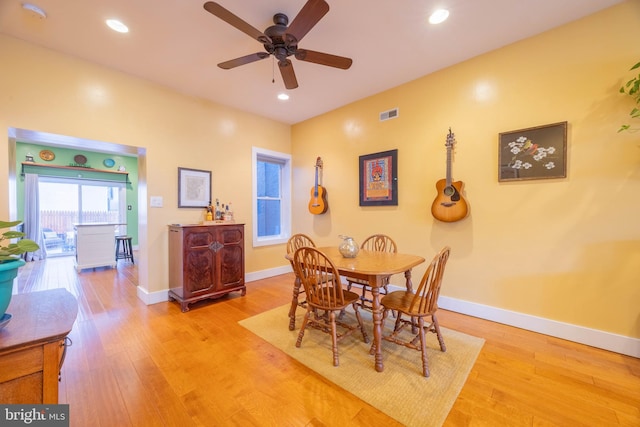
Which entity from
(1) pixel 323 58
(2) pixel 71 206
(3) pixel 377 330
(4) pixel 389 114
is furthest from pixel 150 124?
(2) pixel 71 206

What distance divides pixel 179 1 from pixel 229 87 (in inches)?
52.0

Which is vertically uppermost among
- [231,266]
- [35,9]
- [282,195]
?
[35,9]

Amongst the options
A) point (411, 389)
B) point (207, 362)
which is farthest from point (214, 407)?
point (411, 389)

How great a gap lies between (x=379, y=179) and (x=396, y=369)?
2315 millimetres

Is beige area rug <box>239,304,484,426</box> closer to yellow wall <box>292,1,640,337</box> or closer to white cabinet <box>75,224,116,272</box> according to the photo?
yellow wall <box>292,1,640,337</box>

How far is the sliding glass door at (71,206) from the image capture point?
6391mm

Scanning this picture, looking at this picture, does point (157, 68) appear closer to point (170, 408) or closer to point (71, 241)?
point (170, 408)

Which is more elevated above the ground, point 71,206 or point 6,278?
point 71,206

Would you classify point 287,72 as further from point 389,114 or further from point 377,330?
point 377,330

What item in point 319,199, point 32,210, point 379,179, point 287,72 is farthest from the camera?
point 32,210

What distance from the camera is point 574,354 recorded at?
202 cm

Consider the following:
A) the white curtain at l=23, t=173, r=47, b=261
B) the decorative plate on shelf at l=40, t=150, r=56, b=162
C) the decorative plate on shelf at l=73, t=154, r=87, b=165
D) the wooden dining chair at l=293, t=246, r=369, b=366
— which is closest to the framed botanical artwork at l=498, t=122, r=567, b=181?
the wooden dining chair at l=293, t=246, r=369, b=366

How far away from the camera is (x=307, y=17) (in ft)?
5.51

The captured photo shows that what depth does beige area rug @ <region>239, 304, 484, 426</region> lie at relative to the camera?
150 cm
